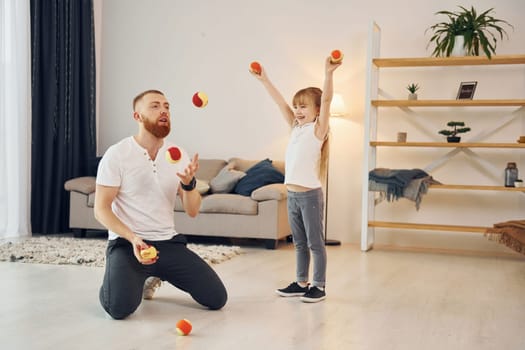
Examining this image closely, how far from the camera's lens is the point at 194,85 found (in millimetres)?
6934

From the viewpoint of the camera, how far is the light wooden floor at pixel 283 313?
283 cm

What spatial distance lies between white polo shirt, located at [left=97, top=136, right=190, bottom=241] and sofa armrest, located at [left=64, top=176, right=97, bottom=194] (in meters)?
2.85

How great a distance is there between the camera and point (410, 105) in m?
5.90

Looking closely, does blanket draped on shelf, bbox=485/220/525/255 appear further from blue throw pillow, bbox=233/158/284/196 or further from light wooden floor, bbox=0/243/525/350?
blue throw pillow, bbox=233/158/284/196

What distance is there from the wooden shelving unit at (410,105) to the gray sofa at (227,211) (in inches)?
26.9

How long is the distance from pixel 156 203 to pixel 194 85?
370cm

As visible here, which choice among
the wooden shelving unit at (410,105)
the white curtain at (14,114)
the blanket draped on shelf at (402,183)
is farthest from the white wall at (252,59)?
the white curtain at (14,114)

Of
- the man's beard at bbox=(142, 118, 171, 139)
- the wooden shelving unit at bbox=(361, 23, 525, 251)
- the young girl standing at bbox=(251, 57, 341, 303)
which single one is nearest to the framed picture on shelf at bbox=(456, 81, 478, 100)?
the wooden shelving unit at bbox=(361, 23, 525, 251)

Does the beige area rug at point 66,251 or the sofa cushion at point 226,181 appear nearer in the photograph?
the beige area rug at point 66,251

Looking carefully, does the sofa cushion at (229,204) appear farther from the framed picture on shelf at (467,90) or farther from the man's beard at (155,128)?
the man's beard at (155,128)

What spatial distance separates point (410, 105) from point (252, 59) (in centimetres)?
161

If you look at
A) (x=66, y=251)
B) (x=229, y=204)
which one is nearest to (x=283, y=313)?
(x=66, y=251)

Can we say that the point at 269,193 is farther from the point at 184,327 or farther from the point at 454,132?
the point at 184,327

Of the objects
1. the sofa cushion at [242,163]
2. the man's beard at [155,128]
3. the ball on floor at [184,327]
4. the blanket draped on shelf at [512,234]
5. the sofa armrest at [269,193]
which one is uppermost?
the man's beard at [155,128]
